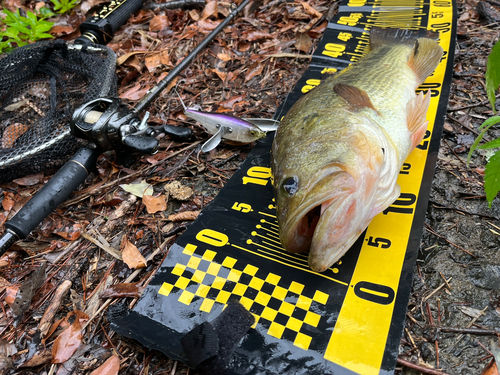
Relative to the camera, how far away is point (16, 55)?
362 centimetres

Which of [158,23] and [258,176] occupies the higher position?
[158,23]

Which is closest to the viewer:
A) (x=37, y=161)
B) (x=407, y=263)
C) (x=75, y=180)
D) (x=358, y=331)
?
(x=358, y=331)

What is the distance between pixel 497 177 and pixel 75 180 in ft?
9.47

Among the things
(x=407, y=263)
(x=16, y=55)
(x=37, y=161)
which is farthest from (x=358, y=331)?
(x=16, y=55)

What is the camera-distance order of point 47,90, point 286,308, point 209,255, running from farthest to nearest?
1. point 47,90
2. point 209,255
3. point 286,308

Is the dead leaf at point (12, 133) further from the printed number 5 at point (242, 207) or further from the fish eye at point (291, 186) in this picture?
the fish eye at point (291, 186)

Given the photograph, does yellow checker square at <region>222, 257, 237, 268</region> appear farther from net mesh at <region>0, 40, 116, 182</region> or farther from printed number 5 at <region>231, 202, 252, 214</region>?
net mesh at <region>0, 40, 116, 182</region>

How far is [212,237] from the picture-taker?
2.52m

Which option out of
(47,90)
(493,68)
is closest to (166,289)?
(493,68)

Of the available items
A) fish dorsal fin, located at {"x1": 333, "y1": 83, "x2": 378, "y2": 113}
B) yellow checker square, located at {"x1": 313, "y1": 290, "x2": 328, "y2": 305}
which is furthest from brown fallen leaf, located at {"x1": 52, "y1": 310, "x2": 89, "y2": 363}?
fish dorsal fin, located at {"x1": 333, "y1": 83, "x2": 378, "y2": 113}

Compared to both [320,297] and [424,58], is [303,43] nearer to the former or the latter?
[424,58]

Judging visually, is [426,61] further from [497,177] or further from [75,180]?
[75,180]

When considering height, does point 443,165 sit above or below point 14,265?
above

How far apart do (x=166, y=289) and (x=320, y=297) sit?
0.98 meters
